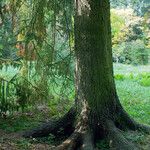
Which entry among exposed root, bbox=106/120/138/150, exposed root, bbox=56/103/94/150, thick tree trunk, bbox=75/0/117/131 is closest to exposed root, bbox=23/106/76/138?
exposed root, bbox=56/103/94/150

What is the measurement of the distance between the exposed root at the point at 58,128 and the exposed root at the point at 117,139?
69 centimetres

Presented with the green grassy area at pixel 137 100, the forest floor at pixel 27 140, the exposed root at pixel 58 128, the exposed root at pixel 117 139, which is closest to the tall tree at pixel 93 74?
the exposed root at pixel 117 139

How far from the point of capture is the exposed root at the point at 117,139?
6359 mm

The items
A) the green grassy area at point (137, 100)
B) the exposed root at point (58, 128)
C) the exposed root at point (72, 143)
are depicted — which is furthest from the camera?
the green grassy area at point (137, 100)

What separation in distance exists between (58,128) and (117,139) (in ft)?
3.93

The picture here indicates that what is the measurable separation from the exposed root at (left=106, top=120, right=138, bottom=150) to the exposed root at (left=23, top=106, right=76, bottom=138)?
0.69 m

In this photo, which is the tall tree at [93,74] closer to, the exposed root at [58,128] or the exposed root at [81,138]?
the exposed root at [81,138]

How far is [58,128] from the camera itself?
7215 mm

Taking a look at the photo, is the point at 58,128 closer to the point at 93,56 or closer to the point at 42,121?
the point at 42,121

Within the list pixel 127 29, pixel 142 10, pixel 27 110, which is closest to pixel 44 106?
pixel 27 110

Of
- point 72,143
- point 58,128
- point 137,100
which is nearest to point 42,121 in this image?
point 58,128

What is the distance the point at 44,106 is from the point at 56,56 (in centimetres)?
163

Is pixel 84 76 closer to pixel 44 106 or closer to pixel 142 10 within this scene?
pixel 44 106

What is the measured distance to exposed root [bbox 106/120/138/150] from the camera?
20.9 feet
